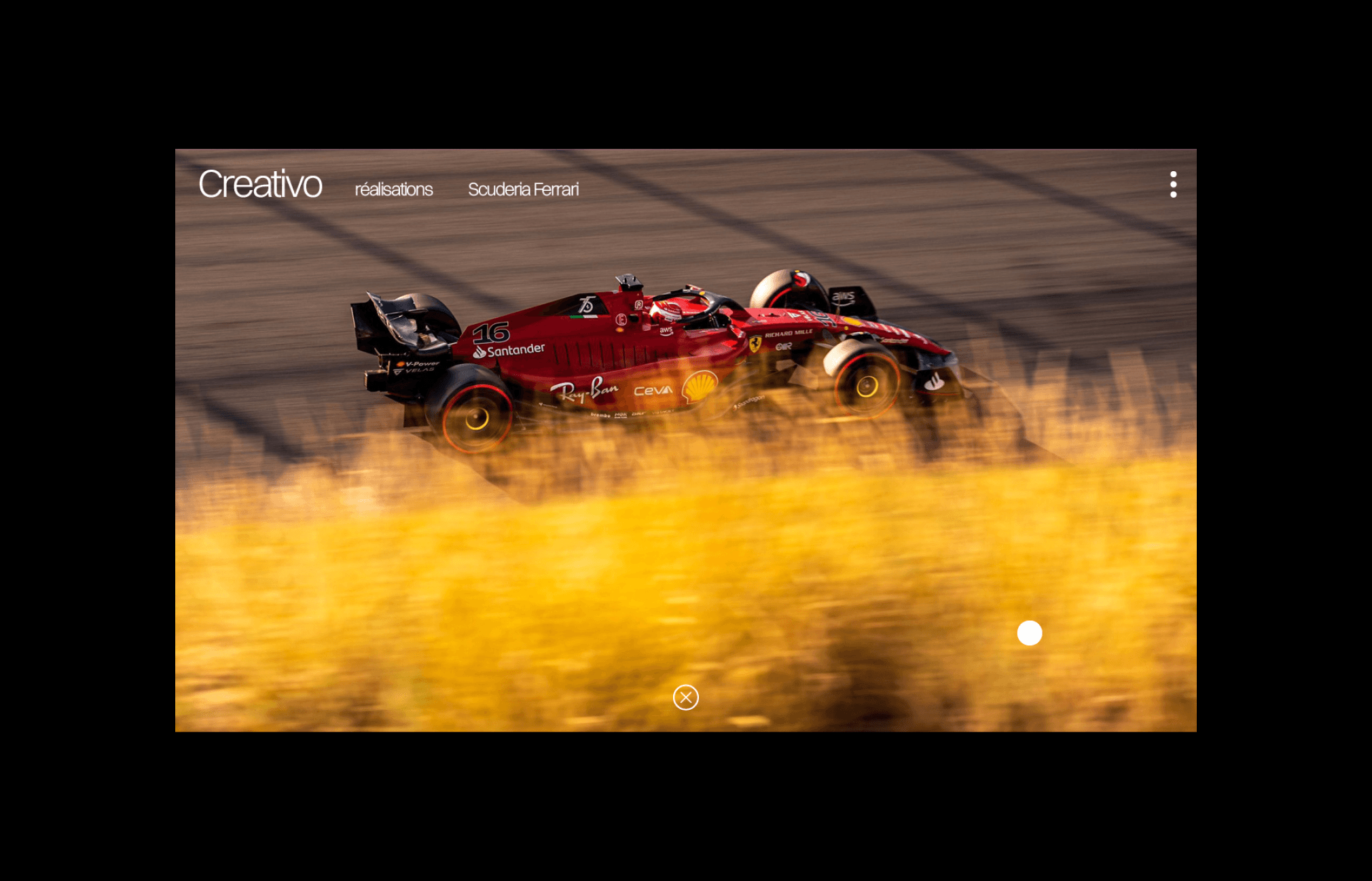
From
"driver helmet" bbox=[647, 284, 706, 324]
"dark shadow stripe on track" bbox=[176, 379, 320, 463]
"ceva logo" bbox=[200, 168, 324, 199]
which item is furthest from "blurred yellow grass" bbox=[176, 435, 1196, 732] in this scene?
"ceva logo" bbox=[200, 168, 324, 199]

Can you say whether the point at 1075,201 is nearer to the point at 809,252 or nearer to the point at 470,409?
the point at 809,252

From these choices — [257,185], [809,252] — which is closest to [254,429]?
[257,185]

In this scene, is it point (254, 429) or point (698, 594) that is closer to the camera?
point (698, 594)

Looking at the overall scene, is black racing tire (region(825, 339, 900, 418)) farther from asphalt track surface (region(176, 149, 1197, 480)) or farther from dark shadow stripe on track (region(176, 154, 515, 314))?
dark shadow stripe on track (region(176, 154, 515, 314))

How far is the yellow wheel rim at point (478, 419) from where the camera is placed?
11.5 meters

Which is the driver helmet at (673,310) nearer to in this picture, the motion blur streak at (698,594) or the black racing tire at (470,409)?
the motion blur streak at (698,594)

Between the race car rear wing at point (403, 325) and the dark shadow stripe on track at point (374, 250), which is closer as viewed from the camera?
the dark shadow stripe on track at point (374, 250)

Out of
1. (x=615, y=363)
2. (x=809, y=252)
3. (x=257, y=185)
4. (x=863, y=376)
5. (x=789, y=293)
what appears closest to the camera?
(x=257, y=185)

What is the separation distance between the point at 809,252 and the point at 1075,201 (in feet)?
7.78

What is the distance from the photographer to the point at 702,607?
1042 cm

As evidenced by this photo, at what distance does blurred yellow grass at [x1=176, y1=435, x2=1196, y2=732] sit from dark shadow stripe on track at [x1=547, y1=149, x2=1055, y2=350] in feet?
5.55

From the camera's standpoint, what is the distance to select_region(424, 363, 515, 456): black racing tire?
37.4 feet

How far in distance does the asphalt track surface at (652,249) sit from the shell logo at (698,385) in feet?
3.10

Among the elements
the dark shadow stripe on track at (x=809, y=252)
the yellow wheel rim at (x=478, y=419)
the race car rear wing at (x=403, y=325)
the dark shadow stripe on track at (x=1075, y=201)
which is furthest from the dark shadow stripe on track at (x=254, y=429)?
the dark shadow stripe on track at (x=1075, y=201)
